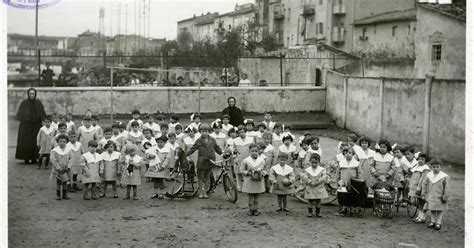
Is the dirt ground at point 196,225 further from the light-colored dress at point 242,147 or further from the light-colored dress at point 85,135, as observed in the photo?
the light-colored dress at point 85,135

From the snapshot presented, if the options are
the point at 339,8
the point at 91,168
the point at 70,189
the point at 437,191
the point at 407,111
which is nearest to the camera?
the point at 437,191

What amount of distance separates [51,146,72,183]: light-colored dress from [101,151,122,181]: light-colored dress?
68 cm

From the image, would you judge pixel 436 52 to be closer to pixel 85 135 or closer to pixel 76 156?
pixel 85 135

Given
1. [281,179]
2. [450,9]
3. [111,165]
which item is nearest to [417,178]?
[281,179]

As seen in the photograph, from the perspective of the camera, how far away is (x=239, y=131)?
42.0 feet

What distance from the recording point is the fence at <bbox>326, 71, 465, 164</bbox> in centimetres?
1531

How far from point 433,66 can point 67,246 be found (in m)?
19.1

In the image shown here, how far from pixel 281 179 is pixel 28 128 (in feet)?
25.9

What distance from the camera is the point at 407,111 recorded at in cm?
1788

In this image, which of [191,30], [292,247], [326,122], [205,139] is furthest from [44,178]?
[191,30]

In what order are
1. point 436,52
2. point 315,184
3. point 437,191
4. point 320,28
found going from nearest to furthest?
point 437,191 → point 315,184 → point 436,52 → point 320,28

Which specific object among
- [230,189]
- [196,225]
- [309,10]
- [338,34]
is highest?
[309,10]

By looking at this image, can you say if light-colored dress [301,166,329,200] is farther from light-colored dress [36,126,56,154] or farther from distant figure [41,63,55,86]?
distant figure [41,63,55,86]

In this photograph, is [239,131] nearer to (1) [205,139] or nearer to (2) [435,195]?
(1) [205,139]
